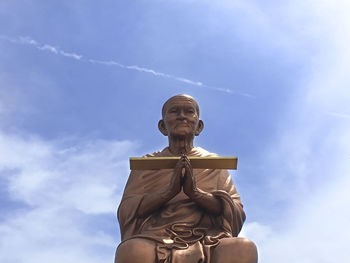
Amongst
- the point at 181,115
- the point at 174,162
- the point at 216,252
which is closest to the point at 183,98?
the point at 181,115

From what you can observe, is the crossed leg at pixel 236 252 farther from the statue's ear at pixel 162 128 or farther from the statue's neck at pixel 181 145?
the statue's ear at pixel 162 128

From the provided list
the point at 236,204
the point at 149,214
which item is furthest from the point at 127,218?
the point at 236,204

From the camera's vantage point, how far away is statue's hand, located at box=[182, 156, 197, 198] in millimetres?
8391

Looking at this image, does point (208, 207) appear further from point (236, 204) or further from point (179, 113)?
point (179, 113)

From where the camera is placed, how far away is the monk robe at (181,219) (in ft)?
25.9

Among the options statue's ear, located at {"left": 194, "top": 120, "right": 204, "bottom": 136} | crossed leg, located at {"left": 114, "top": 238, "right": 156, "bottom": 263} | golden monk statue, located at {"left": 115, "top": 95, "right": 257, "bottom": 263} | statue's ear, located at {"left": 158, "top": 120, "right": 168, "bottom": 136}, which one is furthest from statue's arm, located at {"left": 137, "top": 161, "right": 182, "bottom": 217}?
statue's ear, located at {"left": 194, "top": 120, "right": 204, "bottom": 136}

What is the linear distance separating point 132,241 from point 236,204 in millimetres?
1826

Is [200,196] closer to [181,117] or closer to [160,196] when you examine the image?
[160,196]

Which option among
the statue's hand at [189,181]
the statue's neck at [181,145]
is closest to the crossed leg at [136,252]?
the statue's hand at [189,181]

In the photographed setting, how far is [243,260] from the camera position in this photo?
7516 millimetres

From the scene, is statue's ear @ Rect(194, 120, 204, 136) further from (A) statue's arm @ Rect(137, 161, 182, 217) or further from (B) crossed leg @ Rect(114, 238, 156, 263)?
(B) crossed leg @ Rect(114, 238, 156, 263)

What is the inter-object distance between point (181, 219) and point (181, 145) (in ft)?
5.32

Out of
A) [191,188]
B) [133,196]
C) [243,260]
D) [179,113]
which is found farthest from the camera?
[179,113]

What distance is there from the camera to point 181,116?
9836mm
